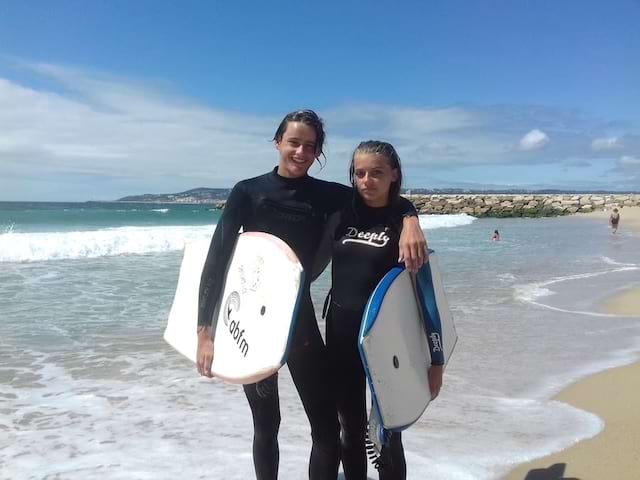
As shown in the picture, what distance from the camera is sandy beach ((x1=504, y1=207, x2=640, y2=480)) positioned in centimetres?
280

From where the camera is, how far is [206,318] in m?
2.24

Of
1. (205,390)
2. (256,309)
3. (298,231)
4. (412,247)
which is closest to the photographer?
(412,247)

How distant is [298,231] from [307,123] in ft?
1.39

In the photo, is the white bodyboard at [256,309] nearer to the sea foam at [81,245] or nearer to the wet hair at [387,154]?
the wet hair at [387,154]

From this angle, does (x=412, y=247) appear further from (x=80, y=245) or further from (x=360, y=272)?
(x=80, y=245)

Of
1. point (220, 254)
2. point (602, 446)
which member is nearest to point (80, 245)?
point (220, 254)

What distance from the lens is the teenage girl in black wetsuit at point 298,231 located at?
222 centimetres

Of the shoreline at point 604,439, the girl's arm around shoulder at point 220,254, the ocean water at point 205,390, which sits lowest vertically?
the ocean water at point 205,390

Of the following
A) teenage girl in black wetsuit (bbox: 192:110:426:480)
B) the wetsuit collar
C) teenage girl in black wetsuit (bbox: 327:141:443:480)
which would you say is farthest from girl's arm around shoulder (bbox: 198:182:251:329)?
teenage girl in black wetsuit (bbox: 327:141:443:480)

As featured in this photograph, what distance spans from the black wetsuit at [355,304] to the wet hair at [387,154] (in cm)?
5

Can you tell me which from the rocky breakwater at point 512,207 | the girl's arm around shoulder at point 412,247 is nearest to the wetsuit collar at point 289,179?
the girl's arm around shoulder at point 412,247

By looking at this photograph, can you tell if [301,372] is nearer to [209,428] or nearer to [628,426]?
[209,428]

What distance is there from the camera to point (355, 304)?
7.14ft

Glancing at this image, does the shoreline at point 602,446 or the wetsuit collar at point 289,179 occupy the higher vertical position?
the wetsuit collar at point 289,179
